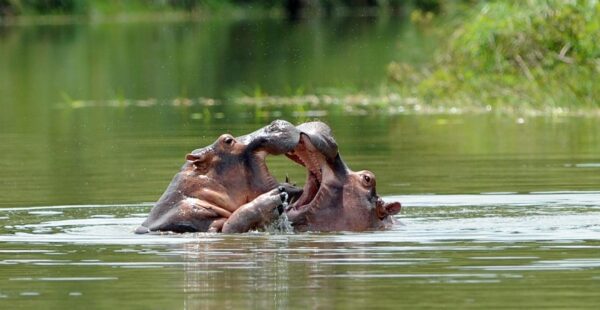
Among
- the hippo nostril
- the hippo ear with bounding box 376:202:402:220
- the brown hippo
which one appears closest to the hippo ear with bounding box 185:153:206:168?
the brown hippo

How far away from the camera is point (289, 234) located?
10844 millimetres

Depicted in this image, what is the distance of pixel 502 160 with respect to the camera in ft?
53.1

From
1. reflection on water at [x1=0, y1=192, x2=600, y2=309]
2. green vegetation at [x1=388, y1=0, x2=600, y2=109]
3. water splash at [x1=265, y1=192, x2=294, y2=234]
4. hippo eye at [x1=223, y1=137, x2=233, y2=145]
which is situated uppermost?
green vegetation at [x1=388, y1=0, x2=600, y2=109]

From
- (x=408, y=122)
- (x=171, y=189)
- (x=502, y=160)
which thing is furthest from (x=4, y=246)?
(x=408, y=122)

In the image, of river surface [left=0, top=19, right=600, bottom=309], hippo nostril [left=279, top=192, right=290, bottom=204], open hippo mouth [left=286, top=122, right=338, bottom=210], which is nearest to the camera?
river surface [left=0, top=19, right=600, bottom=309]

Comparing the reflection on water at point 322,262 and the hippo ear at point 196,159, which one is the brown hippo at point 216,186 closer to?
the hippo ear at point 196,159

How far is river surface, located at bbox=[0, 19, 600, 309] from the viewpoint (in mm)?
8797

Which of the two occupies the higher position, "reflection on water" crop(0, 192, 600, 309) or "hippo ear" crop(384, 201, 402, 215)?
"hippo ear" crop(384, 201, 402, 215)

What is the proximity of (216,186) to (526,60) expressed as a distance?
39.8ft

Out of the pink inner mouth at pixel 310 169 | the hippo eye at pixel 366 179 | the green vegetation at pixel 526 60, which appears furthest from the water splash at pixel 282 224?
the green vegetation at pixel 526 60

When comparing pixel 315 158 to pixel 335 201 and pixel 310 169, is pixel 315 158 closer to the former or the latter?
pixel 310 169

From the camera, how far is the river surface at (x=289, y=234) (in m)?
8.80

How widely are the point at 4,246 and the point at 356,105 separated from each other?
13131 mm

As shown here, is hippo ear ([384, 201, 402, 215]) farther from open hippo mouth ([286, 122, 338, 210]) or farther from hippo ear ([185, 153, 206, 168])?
hippo ear ([185, 153, 206, 168])
